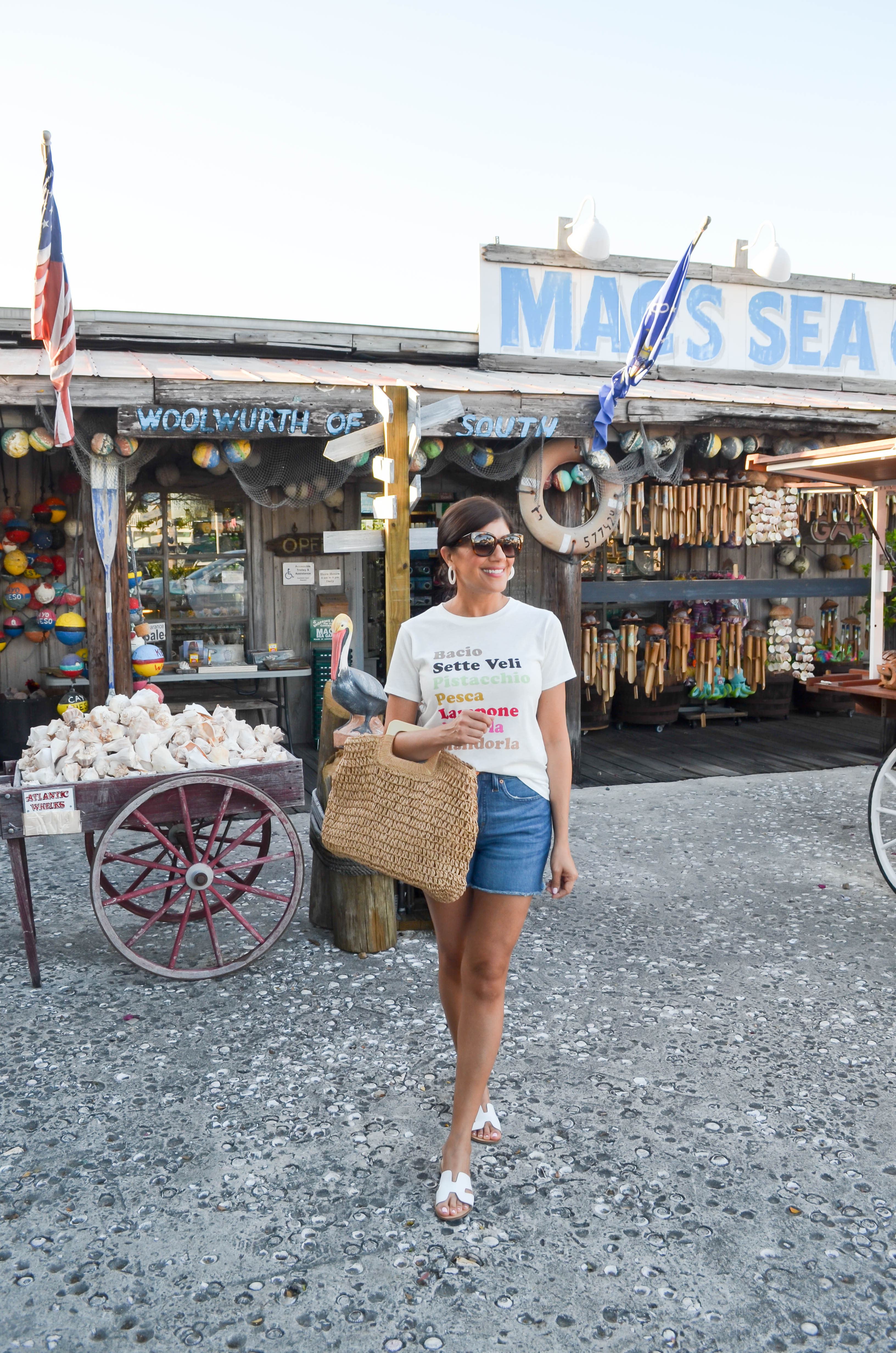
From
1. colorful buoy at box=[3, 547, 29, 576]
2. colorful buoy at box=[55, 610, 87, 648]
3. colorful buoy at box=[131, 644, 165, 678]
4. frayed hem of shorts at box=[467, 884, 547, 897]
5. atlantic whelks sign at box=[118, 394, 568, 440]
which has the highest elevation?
atlantic whelks sign at box=[118, 394, 568, 440]

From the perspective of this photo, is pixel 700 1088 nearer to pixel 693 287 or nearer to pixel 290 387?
pixel 290 387

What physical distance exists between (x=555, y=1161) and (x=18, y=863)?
2527mm

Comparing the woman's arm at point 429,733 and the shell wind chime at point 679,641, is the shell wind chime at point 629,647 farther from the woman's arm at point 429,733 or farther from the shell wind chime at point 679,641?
the woman's arm at point 429,733

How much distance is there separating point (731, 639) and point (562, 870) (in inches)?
326

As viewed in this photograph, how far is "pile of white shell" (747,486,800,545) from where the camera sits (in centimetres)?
991

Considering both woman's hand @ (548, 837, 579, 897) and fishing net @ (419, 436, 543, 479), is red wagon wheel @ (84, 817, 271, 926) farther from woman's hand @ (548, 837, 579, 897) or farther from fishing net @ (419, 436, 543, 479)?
fishing net @ (419, 436, 543, 479)

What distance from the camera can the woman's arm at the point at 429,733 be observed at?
258 cm

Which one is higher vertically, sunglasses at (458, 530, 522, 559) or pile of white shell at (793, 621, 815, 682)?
sunglasses at (458, 530, 522, 559)

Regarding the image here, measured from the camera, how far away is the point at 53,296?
609 centimetres

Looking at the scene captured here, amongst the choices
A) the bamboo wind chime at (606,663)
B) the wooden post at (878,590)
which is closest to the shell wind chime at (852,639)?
the bamboo wind chime at (606,663)

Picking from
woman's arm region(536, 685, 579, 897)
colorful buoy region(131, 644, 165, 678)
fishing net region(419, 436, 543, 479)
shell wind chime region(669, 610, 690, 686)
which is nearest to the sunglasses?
woman's arm region(536, 685, 579, 897)

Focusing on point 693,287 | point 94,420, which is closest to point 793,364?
point 693,287

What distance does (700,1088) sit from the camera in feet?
11.6

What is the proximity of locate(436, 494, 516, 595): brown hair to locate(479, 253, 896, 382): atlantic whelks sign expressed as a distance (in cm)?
729
